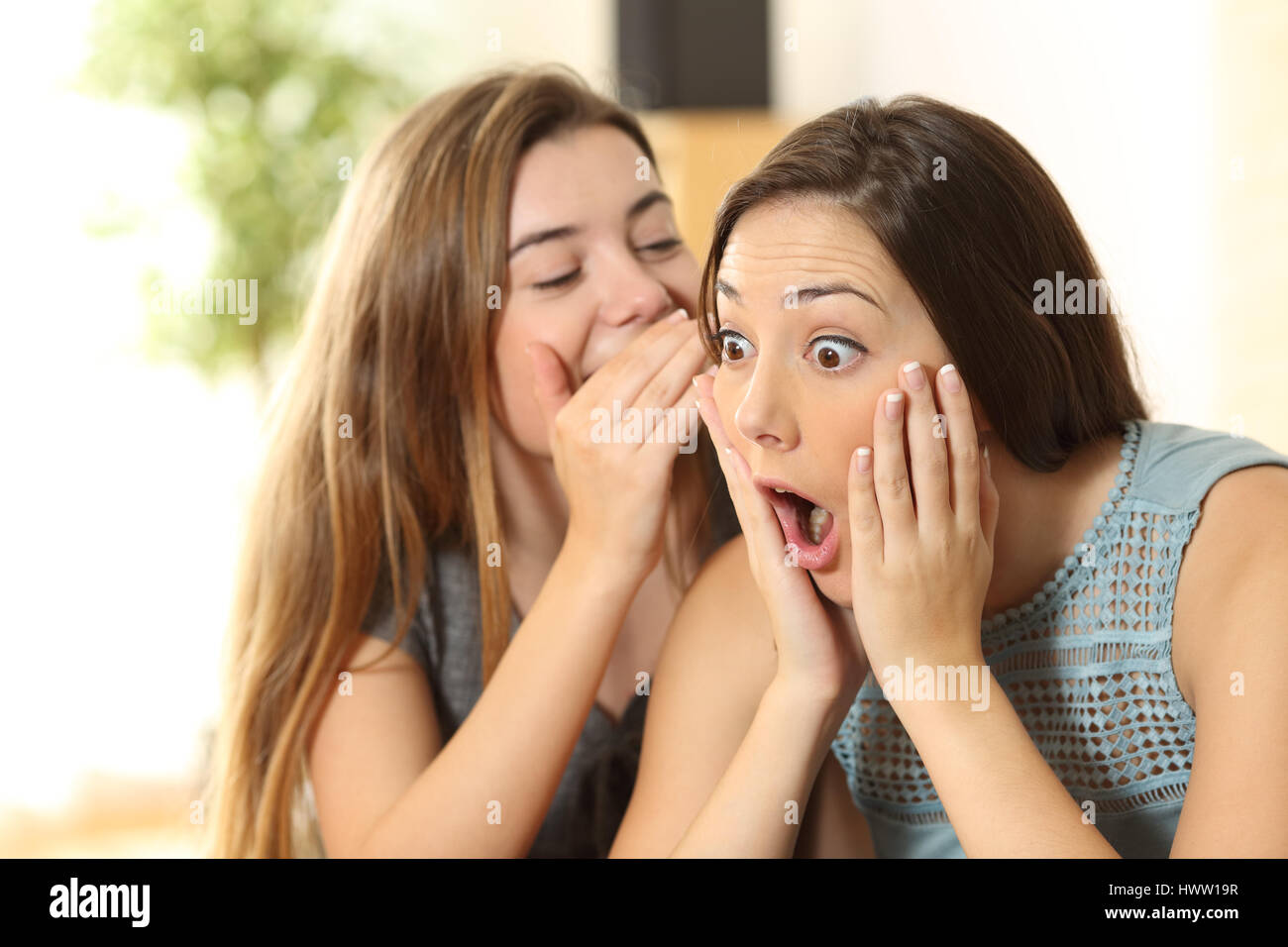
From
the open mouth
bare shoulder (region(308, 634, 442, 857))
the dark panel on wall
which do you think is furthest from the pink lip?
the dark panel on wall

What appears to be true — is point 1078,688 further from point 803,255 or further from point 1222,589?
point 803,255

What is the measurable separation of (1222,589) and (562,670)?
55 cm

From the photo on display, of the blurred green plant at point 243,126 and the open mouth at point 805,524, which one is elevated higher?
the blurred green plant at point 243,126

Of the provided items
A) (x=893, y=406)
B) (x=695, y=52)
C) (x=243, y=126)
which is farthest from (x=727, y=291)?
(x=695, y=52)

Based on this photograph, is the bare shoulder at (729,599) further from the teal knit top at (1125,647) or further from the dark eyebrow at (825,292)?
the dark eyebrow at (825,292)

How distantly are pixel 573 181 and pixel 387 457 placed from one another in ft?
1.17

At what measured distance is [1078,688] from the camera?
1.00m

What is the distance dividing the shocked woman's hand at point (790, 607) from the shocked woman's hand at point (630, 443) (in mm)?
166

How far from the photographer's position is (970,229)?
35.2 inches

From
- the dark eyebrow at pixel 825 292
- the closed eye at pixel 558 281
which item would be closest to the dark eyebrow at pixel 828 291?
the dark eyebrow at pixel 825 292

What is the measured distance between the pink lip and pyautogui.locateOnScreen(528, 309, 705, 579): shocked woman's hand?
19 centimetres

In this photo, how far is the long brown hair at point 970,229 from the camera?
34.8 inches
